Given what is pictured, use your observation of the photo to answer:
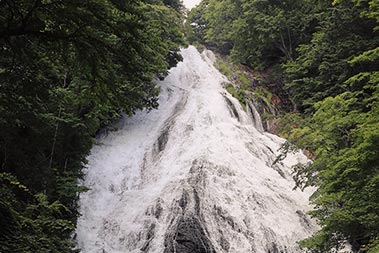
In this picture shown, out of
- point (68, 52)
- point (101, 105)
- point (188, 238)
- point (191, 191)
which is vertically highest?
point (68, 52)

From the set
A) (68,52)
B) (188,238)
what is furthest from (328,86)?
(68,52)

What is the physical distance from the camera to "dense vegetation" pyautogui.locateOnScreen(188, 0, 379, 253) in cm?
838

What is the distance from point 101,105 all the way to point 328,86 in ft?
47.8

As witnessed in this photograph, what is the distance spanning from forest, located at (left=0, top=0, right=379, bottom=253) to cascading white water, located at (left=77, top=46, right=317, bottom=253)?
0.92 m

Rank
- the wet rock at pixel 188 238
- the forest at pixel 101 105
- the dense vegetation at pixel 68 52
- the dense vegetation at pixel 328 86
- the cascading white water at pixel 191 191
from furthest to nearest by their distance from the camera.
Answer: the cascading white water at pixel 191 191 → the wet rock at pixel 188 238 → the dense vegetation at pixel 328 86 → the forest at pixel 101 105 → the dense vegetation at pixel 68 52

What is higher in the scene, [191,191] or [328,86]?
[328,86]

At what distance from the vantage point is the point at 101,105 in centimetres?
580

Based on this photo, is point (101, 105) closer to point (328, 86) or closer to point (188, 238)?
point (188, 238)

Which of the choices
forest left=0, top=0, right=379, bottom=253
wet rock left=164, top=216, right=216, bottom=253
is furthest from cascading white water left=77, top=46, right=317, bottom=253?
forest left=0, top=0, right=379, bottom=253

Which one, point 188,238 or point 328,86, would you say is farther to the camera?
point 328,86

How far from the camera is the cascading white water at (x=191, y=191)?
31.7 ft

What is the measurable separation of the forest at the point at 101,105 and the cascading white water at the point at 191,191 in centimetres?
92

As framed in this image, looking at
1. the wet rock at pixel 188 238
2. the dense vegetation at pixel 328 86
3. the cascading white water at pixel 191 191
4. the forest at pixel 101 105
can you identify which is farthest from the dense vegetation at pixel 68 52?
the dense vegetation at pixel 328 86

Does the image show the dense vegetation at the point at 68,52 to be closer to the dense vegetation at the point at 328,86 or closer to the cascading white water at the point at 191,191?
the cascading white water at the point at 191,191
